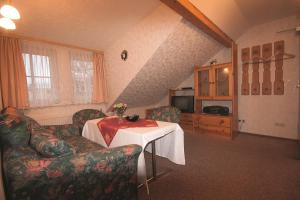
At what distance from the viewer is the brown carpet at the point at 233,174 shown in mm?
1742

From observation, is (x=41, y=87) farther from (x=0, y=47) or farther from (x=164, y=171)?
(x=164, y=171)

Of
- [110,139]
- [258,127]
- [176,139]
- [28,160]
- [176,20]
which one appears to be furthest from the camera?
[258,127]

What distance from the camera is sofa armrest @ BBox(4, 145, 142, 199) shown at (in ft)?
3.34

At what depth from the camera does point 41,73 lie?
303 centimetres

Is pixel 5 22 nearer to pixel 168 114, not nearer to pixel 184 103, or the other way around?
pixel 168 114

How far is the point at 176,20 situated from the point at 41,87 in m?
2.79

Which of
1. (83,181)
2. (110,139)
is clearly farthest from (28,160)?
(110,139)

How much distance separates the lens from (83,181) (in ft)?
3.86

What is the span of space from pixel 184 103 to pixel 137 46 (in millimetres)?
2191

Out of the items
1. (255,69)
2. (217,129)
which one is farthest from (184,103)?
(255,69)

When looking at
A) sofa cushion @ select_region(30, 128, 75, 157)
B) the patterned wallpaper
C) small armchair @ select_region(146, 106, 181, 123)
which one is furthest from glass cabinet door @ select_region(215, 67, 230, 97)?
sofa cushion @ select_region(30, 128, 75, 157)

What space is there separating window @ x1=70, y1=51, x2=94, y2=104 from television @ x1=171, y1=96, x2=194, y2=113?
241cm

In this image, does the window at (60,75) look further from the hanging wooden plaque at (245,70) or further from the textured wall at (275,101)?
the textured wall at (275,101)

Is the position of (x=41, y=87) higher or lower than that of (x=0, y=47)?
lower
